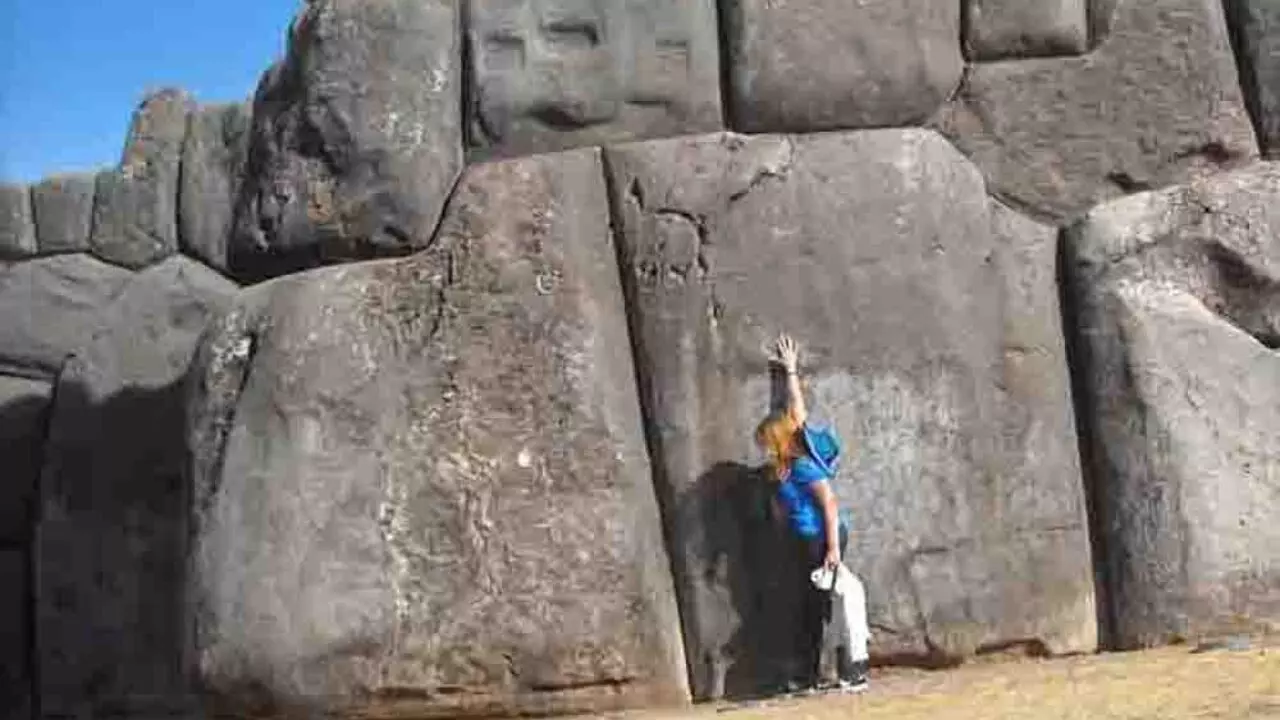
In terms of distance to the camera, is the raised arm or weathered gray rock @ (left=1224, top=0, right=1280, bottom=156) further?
weathered gray rock @ (left=1224, top=0, right=1280, bottom=156)

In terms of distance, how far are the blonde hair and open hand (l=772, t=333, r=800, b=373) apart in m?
0.18

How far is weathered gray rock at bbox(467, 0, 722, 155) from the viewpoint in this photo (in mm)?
8258

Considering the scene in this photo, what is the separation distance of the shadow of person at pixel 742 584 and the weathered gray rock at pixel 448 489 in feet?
0.55

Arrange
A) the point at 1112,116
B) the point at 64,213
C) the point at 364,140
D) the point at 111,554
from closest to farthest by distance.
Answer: the point at 364,140 < the point at 1112,116 < the point at 111,554 < the point at 64,213

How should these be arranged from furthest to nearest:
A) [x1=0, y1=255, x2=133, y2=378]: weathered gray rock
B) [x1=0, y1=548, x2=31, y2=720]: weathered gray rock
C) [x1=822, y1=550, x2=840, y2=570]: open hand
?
[x1=0, y1=255, x2=133, y2=378]: weathered gray rock, [x1=0, y1=548, x2=31, y2=720]: weathered gray rock, [x1=822, y1=550, x2=840, y2=570]: open hand

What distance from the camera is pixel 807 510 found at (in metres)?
7.78

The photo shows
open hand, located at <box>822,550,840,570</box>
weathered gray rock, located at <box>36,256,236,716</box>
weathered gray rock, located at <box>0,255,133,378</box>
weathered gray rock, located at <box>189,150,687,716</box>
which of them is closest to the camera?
open hand, located at <box>822,550,840,570</box>

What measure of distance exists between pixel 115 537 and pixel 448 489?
3412 mm

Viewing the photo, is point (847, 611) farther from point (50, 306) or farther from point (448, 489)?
point (50, 306)

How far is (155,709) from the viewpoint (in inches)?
412

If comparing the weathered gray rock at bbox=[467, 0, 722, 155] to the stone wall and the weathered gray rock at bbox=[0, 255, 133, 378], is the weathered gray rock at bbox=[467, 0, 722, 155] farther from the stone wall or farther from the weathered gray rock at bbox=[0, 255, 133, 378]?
the weathered gray rock at bbox=[0, 255, 133, 378]

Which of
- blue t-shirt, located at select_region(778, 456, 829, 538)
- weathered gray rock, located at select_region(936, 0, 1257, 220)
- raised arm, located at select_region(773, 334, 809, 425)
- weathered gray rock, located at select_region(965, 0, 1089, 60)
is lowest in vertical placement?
blue t-shirt, located at select_region(778, 456, 829, 538)

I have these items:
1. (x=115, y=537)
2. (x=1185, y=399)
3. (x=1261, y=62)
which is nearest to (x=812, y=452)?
(x=1185, y=399)

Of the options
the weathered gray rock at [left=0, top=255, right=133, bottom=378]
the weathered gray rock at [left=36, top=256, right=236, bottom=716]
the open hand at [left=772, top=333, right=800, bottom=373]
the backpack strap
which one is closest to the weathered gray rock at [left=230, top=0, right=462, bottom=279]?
the open hand at [left=772, top=333, right=800, bottom=373]
